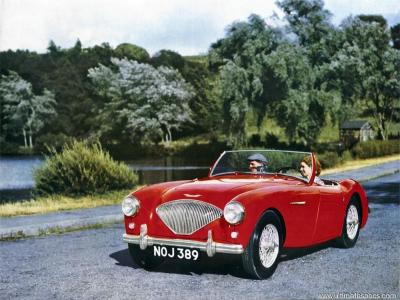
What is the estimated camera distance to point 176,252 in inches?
247

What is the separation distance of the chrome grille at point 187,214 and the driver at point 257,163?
145 cm

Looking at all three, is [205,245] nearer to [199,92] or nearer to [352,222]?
[352,222]

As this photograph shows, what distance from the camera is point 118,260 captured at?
7559mm

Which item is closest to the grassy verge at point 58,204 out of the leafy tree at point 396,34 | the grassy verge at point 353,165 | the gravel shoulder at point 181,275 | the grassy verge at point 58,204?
the grassy verge at point 58,204

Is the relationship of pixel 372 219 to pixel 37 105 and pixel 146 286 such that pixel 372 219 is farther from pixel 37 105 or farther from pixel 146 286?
pixel 37 105

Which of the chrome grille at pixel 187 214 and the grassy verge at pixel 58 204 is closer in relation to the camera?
the chrome grille at pixel 187 214

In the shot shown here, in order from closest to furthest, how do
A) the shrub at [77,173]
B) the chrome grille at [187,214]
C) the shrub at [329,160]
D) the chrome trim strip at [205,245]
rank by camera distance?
the chrome trim strip at [205,245] → the chrome grille at [187,214] → the shrub at [77,173] → the shrub at [329,160]

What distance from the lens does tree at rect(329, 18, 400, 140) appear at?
3722cm

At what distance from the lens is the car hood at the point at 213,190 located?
6.29m

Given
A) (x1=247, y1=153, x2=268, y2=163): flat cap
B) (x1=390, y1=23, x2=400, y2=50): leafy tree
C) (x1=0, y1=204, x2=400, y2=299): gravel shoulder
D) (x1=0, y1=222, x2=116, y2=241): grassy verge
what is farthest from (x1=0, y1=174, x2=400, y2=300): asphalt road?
(x1=390, y1=23, x2=400, y2=50): leafy tree

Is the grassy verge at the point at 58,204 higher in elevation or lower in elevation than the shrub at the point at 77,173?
lower

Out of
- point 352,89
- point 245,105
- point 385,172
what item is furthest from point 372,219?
point 352,89

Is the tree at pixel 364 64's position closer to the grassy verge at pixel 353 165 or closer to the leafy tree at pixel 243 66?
the leafy tree at pixel 243 66

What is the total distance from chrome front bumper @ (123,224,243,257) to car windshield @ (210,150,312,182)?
1.61 m
